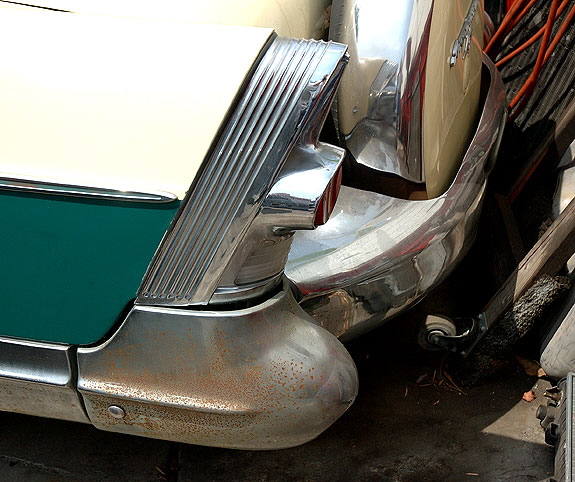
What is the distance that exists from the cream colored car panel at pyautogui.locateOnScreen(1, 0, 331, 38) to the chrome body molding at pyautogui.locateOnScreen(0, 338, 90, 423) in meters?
0.71

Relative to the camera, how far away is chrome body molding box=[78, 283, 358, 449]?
1465 millimetres

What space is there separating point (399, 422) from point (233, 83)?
51.5 inches

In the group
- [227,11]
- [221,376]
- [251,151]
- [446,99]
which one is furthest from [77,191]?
[446,99]

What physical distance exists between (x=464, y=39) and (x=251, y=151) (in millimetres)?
1002

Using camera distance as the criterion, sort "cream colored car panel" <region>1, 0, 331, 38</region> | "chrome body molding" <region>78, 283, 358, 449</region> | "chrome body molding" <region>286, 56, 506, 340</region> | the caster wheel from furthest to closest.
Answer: the caster wheel → "chrome body molding" <region>286, 56, 506, 340</region> → "cream colored car panel" <region>1, 0, 331, 38</region> → "chrome body molding" <region>78, 283, 358, 449</region>

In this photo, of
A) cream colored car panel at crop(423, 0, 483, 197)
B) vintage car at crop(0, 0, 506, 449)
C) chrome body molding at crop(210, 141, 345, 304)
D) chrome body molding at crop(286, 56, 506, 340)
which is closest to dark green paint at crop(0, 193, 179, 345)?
vintage car at crop(0, 0, 506, 449)

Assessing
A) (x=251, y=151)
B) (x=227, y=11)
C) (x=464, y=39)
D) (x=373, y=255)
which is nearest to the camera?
(x=251, y=151)

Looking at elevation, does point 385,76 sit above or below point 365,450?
above

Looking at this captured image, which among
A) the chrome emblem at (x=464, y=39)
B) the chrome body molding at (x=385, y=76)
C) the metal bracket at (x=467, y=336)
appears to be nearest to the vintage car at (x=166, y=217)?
the chrome body molding at (x=385, y=76)

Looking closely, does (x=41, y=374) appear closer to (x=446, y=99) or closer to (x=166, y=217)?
(x=166, y=217)

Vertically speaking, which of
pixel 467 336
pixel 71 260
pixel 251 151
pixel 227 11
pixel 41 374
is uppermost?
pixel 227 11

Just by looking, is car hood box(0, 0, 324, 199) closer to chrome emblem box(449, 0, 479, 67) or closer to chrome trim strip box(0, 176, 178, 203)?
chrome trim strip box(0, 176, 178, 203)

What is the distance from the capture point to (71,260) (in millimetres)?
1439

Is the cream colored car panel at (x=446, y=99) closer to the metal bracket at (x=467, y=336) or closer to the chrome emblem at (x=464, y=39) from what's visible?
the chrome emblem at (x=464, y=39)
